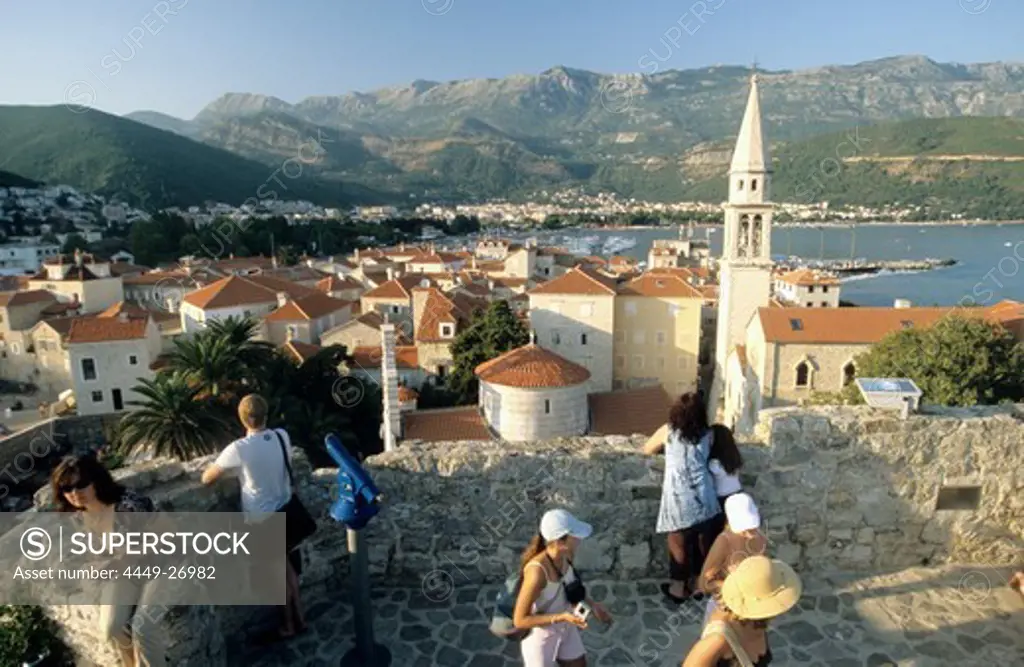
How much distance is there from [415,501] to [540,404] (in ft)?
65.1

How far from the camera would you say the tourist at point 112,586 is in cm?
351

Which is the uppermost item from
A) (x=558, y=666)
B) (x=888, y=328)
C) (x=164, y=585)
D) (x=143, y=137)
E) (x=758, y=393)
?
(x=143, y=137)

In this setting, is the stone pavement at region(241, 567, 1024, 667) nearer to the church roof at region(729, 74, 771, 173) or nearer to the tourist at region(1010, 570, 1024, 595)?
the tourist at region(1010, 570, 1024, 595)

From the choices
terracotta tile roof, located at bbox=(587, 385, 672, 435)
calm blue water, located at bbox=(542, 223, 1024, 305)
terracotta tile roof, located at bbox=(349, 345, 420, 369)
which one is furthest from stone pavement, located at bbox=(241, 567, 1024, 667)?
calm blue water, located at bbox=(542, 223, 1024, 305)

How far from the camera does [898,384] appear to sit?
215 inches

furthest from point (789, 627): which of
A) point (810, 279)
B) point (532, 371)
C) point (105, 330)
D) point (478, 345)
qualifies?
point (810, 279)

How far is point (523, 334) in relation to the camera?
118 ft

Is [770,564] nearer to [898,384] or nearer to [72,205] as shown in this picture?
[898,384]

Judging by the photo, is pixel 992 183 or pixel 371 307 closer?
pixel 371 307

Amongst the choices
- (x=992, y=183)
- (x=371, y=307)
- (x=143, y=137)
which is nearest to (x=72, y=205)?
(x=143, y=137)

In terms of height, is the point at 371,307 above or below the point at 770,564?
below

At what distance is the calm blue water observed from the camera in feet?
274

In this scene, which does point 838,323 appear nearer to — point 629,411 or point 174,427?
point 629,411

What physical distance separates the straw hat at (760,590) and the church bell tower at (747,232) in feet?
113
